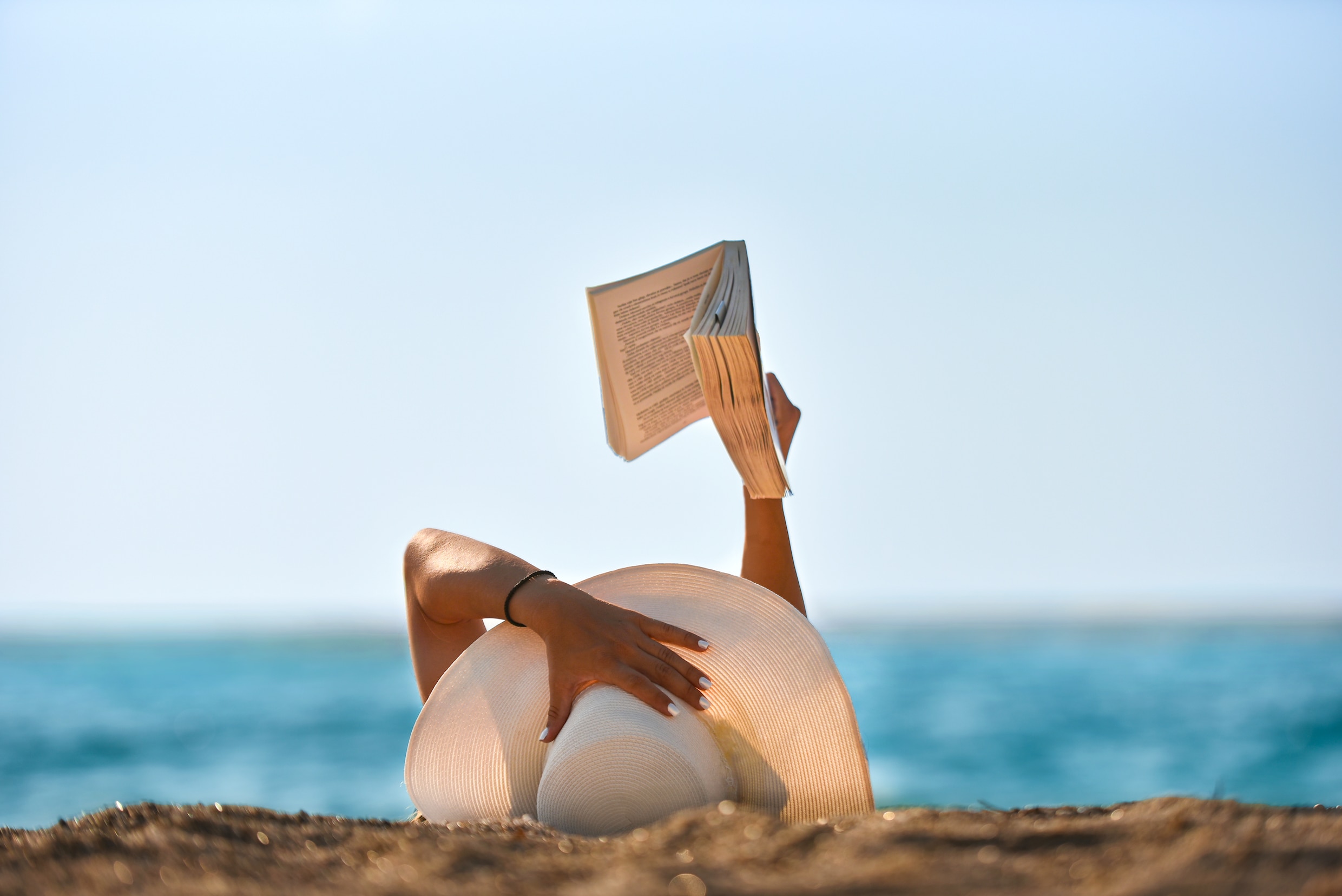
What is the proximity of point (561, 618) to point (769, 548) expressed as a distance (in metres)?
1.08

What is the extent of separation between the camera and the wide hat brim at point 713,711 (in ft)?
6.79

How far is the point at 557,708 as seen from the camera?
2084 millimetres

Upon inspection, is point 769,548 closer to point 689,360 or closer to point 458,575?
point 689,360

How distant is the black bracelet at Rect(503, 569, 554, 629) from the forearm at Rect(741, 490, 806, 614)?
93 centimetres

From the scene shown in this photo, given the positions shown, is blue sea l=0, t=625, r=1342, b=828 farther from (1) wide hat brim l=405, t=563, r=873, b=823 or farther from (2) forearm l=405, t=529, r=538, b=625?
(2) forearm l=405, t=529, r=538, b=625

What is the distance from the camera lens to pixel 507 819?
6.61 feet

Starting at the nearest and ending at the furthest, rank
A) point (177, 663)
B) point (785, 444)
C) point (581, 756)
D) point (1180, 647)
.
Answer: point (581, 756) < point (785, 444) < point (177, 663) < point (1180, 647)

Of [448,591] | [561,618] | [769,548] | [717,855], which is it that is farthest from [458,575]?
[717,855]

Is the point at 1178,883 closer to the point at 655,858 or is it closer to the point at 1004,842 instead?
the point at 1004,842

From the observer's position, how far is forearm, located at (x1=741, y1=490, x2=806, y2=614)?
302cm

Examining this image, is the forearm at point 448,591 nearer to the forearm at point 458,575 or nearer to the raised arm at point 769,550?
the forearm at point 458,575

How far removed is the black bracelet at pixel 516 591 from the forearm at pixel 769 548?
36.5 inches

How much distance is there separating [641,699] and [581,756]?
17 centimetres

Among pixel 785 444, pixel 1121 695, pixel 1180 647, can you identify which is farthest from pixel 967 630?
pixel 785 444
